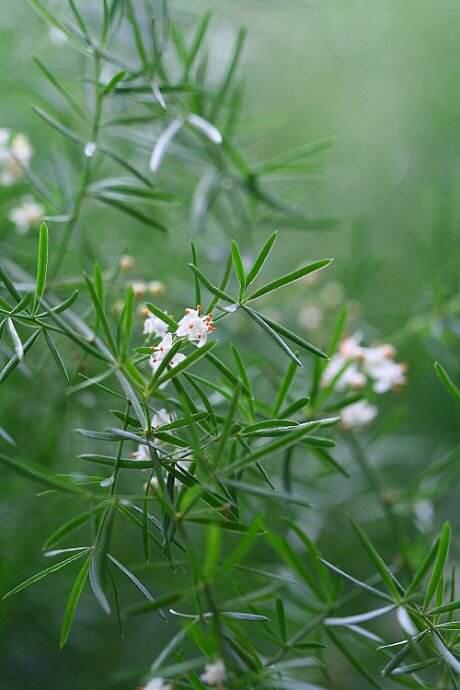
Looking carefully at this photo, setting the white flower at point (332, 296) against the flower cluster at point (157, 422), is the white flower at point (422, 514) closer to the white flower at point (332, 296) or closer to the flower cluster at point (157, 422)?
the white flower at point (332, 296)

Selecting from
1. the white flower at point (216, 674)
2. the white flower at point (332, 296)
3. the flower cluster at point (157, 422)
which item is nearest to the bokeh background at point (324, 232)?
the white flower at point (332, 296)

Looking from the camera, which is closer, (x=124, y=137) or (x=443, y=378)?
(x=443, y=378)

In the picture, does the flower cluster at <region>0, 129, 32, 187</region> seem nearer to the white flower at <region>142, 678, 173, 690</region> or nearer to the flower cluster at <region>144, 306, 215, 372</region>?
the flower cluster at <region>144, 306, 215, 372</region>

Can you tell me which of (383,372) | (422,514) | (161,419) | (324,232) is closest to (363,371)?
(383,372)

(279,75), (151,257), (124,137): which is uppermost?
(279,75)

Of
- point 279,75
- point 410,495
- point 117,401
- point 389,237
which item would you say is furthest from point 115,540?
point 279,75

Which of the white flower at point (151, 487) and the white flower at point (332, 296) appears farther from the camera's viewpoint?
the white flower at point (332, 296)

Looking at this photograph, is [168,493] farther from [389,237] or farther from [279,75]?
[279,75]
